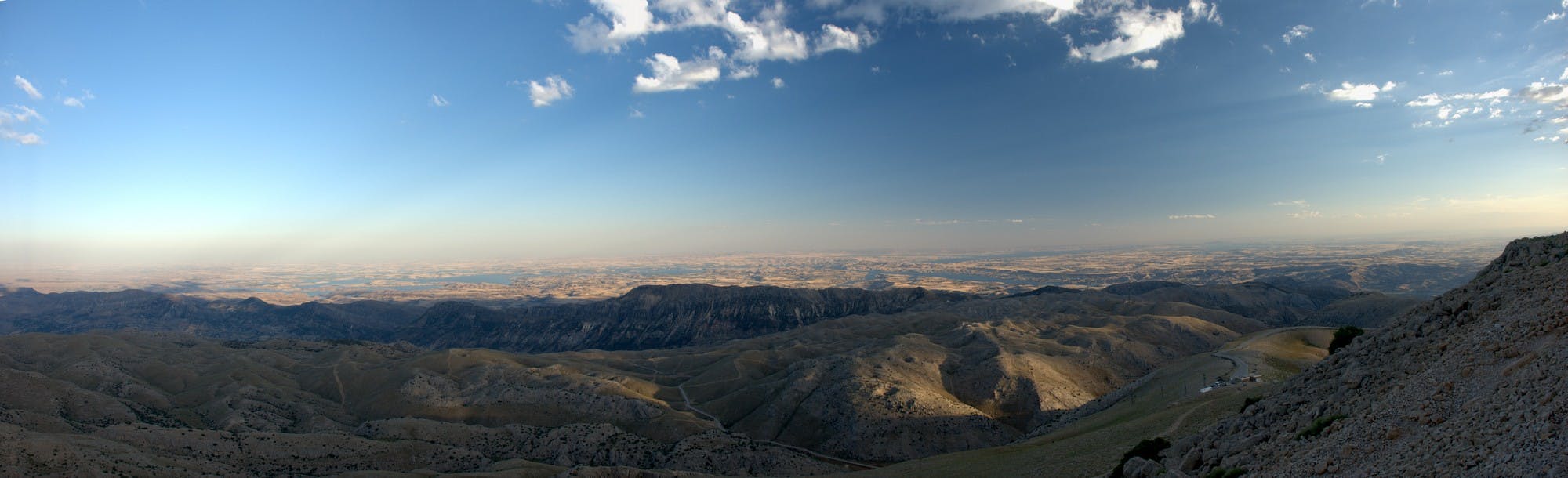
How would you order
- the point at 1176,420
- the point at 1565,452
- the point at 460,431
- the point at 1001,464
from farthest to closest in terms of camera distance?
1. the point at 460,431
2. the point at 1001,464
3. the point at 1176,420
4. the point at 1565,452

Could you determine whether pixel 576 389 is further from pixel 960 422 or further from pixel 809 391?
pixel 960 422

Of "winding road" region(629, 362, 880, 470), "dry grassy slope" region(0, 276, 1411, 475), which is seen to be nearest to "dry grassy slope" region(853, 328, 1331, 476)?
"dry grassy slope" region(0, 276, 1411, 475)

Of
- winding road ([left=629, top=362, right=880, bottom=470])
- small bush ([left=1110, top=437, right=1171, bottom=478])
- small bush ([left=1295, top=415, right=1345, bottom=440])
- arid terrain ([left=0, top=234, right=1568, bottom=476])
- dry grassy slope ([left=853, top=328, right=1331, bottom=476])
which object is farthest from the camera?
winding road ([left=629, top=362, right=880, bottom=470])

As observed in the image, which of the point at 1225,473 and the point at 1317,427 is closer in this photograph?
the point at 1317,427

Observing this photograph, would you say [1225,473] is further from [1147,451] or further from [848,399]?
[848,399]

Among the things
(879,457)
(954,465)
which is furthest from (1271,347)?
(954,465)

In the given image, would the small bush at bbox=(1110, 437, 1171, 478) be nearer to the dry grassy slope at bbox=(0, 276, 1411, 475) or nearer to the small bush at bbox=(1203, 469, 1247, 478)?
the small bush at bbox=(1203, 469, 1247, 478)

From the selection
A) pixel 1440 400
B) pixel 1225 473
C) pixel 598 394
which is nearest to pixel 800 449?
A: pixel 598 394
